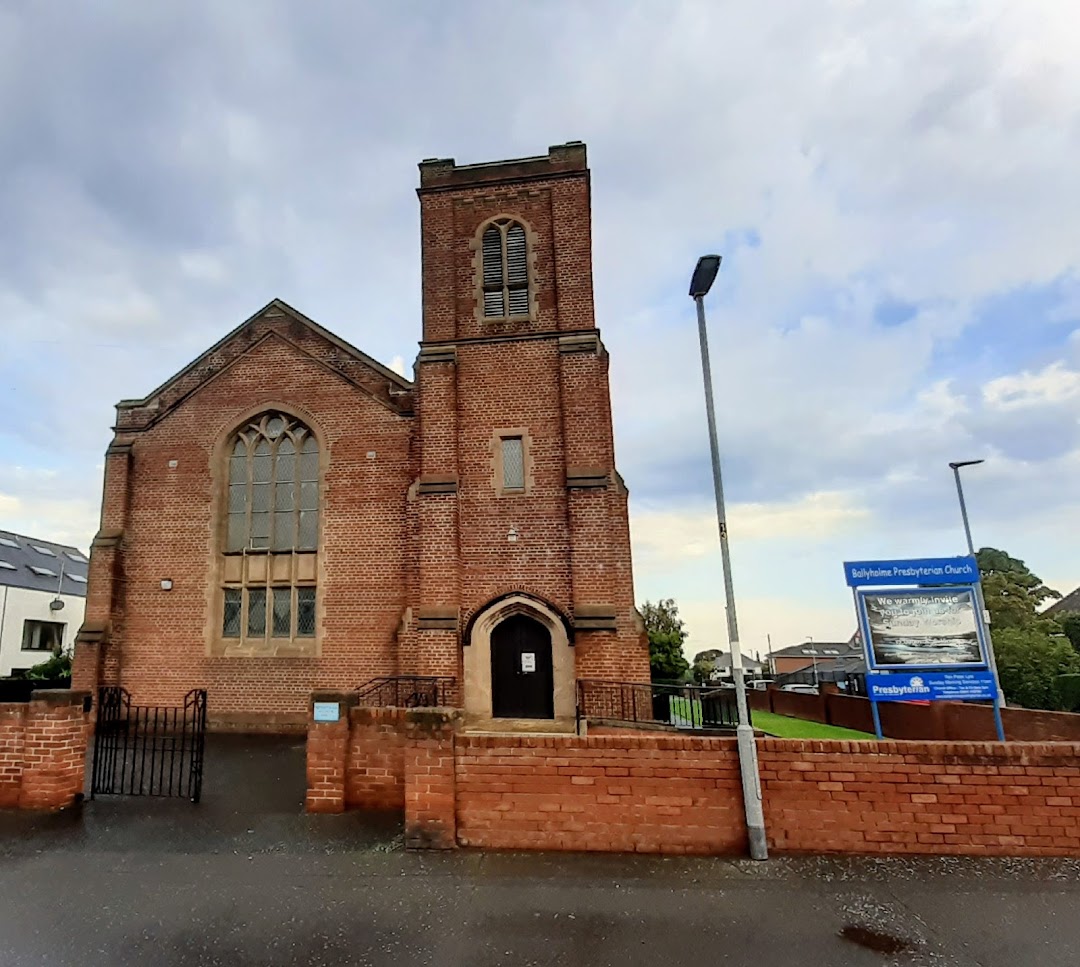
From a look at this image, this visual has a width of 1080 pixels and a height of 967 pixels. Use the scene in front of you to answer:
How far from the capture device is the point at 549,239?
16578mm

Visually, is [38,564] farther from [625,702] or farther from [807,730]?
[807,730]

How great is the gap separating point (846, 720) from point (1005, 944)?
61.7 ft

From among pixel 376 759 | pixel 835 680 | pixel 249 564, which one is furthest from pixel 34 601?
pixel 835 680

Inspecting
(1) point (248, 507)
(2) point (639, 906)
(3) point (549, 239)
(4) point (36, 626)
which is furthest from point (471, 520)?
(4) point (36, 626)

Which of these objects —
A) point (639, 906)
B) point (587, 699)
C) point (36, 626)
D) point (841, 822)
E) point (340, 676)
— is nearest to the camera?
point (639, 906)

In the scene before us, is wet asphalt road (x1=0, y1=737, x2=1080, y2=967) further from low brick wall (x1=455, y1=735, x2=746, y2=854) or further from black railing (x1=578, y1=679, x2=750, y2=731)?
black railing (x1=578, y1=679, x2=750, y2=731)

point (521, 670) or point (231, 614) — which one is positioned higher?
point (231, 614)

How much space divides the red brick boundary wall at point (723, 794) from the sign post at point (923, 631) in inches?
119

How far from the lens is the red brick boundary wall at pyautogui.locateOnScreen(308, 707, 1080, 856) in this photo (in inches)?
226

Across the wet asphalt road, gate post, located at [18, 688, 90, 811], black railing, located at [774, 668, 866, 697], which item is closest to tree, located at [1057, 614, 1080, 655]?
black railing, located at [774, 668, 866, 697]

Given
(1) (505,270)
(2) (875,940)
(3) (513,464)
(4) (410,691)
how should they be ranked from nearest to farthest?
(2) (875,940)
(4) (410,691)
(3) (513,464)
(1) (505,270)

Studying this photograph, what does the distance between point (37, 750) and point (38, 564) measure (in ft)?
136

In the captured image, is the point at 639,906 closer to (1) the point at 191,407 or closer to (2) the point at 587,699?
(2) the point at 587,699

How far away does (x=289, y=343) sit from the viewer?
664 inches
